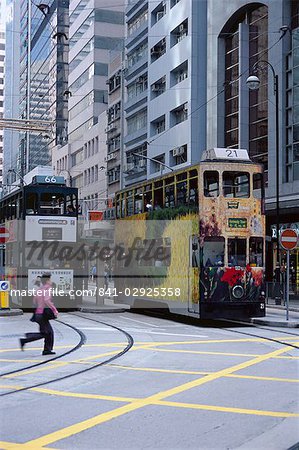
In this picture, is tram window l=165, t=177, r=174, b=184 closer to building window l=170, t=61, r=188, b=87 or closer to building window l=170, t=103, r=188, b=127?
building window l=170, t=103, r=188, b=127

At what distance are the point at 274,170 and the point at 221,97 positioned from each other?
30.8 ft

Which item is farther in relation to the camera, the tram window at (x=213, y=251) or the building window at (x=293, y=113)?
the building window at (x=293, y=113)

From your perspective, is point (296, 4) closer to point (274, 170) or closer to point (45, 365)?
point (274, 170)

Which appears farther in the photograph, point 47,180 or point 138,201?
point 47,180

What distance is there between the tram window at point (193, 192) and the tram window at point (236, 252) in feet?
4.77

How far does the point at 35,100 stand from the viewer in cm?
11556

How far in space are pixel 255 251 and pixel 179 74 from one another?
36565 mm

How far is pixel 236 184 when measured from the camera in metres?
20.2

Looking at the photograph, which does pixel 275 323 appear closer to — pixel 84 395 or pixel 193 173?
pixel 193 173

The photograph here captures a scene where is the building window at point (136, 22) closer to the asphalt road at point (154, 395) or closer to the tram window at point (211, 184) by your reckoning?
the tram window at point (211, 184)

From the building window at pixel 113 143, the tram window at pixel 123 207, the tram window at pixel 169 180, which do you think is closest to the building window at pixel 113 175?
the building window at pixel 113 143

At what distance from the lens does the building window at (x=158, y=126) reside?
57838 millimetres

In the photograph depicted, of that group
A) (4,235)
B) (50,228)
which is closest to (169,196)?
(50,228)

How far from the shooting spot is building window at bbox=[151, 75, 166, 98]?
187 ft
